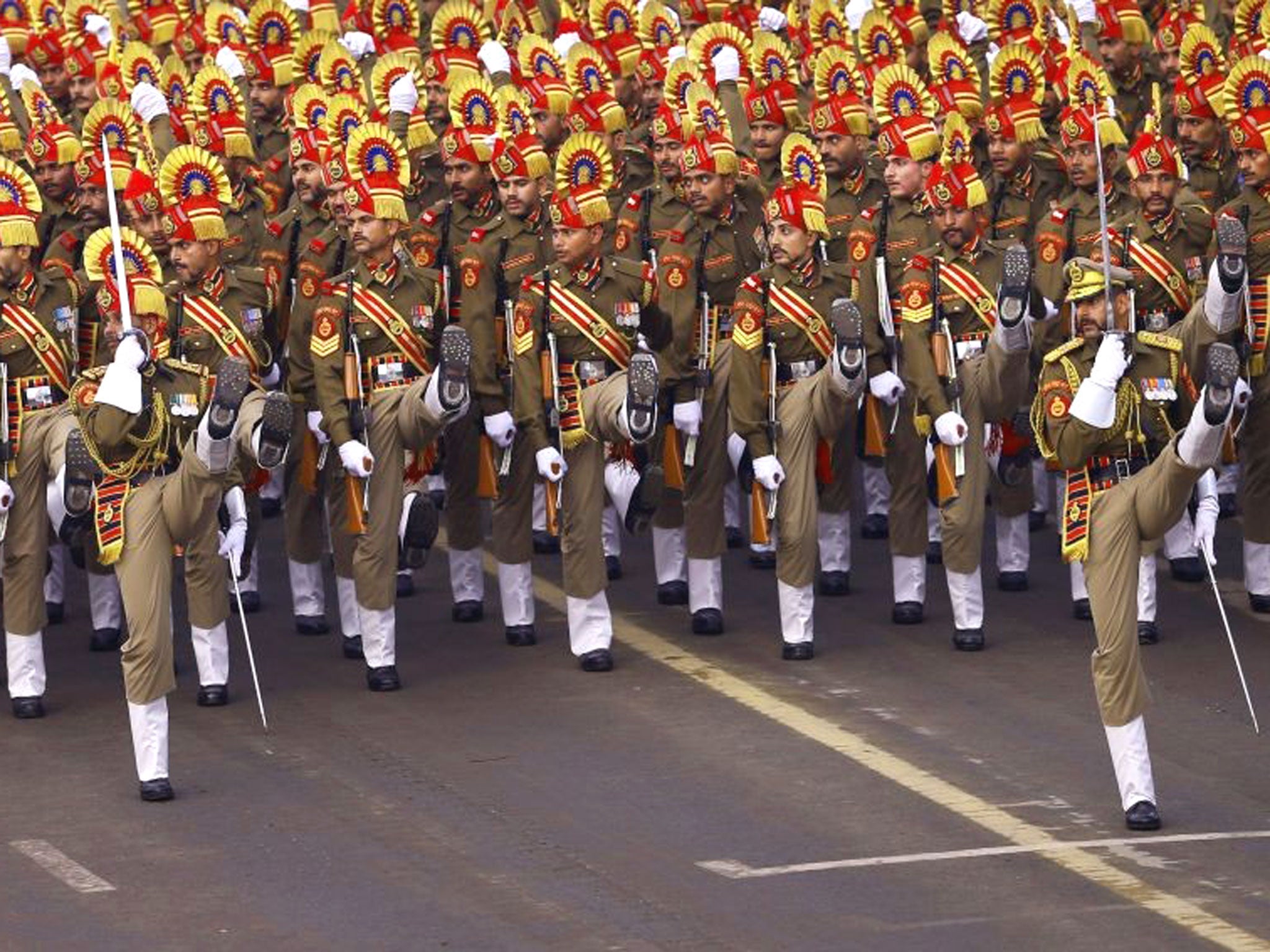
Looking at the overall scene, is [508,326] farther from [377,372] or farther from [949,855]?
[949,855]

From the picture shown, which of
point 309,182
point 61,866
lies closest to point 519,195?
point 309,182

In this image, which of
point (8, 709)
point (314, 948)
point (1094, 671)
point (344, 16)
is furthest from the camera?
point (344, 16)

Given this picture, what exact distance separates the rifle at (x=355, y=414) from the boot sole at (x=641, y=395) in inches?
47.9

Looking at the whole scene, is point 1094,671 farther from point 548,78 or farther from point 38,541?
point 548,78

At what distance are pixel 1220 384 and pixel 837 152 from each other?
542 centimetres

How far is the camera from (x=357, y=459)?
15078 millimetres

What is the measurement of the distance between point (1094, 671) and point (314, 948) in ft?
10.7

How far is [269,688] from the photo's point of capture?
15.5 m

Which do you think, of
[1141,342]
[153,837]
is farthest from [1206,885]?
[153,837]

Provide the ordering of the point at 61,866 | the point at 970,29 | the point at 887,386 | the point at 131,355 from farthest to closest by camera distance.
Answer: the point at 970,29
the point at 887,386
the point at 131,355
the point at 61,866

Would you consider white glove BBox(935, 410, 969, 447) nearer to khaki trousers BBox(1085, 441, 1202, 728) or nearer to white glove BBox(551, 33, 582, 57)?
khaki trousers BBox(1085, 441, 1202, 728)

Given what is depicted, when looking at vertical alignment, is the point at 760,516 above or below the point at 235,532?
below

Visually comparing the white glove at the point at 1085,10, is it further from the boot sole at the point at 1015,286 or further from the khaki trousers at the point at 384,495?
the khaki trousers at the point at 384,495

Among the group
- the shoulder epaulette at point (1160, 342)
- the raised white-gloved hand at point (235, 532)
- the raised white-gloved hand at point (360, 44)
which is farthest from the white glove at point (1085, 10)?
the raised white-gloved hand at point (235, 532)
